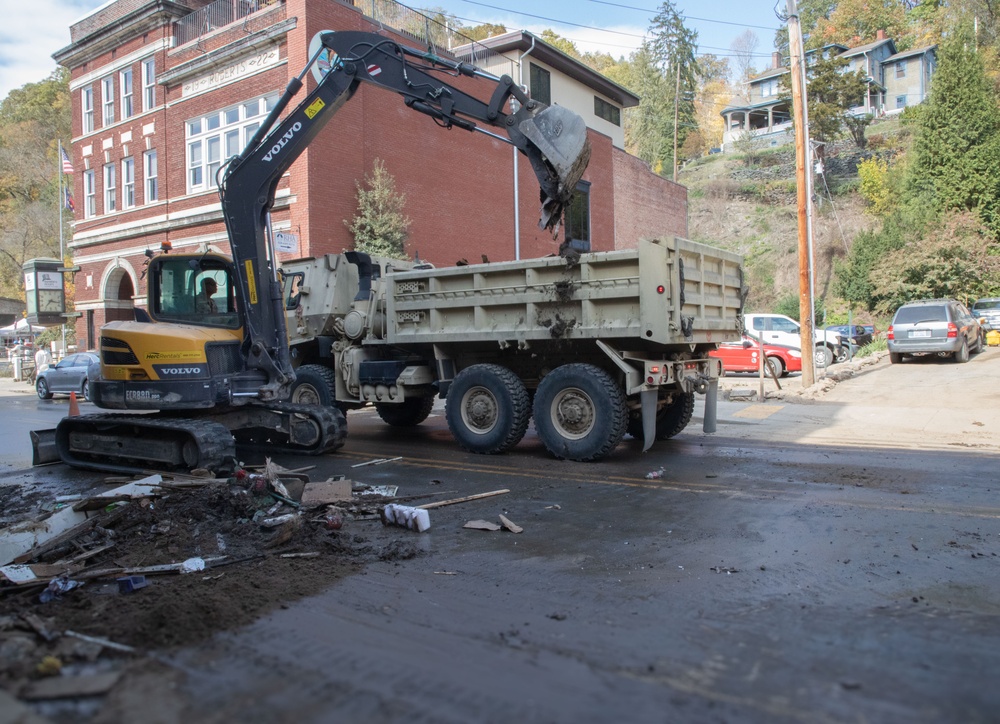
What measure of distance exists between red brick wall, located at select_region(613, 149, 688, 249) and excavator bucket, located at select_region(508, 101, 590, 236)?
1083 inches

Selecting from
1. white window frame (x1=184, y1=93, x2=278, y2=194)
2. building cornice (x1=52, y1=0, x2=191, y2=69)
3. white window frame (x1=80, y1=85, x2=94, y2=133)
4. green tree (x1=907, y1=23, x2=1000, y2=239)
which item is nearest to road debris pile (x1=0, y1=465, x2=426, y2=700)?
white window frame (x1=184, y1=93, x2=278, y2=194)

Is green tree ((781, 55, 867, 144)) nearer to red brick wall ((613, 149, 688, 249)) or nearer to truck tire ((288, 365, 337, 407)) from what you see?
red brick wall ((613, 149, 688, 249))

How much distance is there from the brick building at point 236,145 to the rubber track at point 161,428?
413 inches

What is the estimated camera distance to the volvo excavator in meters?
9.07

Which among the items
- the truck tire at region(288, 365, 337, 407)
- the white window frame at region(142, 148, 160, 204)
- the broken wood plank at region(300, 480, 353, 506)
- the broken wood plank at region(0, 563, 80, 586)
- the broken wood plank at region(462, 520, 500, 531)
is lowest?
the broken wood plank at region(462, 520, 500, 531)

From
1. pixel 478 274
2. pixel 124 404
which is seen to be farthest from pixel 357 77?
pixel 124 404

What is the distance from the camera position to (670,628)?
4180 mm

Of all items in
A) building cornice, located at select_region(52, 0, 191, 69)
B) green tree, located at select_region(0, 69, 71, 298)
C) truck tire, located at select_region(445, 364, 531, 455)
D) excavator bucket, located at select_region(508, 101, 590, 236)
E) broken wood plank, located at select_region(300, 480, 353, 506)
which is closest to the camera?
broken wood plank, located at select_region(300, 480, 353, 506)

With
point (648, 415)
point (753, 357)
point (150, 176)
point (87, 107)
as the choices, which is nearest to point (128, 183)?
point (150, 176)

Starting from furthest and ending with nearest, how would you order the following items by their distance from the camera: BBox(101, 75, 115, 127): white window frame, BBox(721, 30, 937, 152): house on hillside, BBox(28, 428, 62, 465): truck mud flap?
BBox(721, 30, 937, 152): house on hillside, BBox(101, 75, 115, 127): white window frame, BBox(28, 428, 62, 465): truck mud flap

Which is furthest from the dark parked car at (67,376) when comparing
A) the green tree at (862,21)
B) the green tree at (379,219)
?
the green tree at (862,21)

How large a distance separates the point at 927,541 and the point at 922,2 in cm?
7689

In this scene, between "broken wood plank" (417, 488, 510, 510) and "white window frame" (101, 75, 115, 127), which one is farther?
"white window frame" (101, 75, 115, 127)

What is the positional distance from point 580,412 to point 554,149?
10.4 ft
